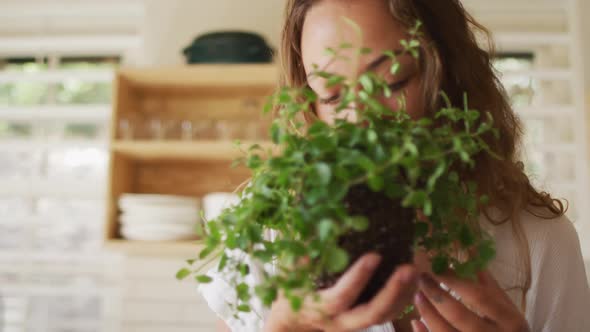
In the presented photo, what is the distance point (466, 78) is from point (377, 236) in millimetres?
532

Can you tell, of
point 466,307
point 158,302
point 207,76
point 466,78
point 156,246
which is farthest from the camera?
point 158,302

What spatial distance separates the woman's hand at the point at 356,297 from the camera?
1.63ft

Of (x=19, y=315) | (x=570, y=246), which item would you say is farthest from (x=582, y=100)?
(x=19, y=315)

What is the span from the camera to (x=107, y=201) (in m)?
2.24

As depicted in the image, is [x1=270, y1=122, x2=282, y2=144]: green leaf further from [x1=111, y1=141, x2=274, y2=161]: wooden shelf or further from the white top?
[x1=111, y1=141, x2=274, y2=161]: wooden shelf

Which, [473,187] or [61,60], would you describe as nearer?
[473,187]

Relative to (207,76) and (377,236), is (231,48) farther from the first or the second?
(377,236)

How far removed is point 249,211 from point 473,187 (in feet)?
0.86

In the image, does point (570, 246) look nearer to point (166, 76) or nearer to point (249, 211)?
point (249, 211)

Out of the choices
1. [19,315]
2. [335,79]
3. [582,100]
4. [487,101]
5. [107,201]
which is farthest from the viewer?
[19,315]

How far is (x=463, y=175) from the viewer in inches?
38.2

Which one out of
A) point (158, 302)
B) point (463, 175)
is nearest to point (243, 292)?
point (463, 175)

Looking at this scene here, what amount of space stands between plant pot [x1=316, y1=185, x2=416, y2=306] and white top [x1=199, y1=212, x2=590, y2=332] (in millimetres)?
484

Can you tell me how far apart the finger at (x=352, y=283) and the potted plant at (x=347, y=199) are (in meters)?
0.02
